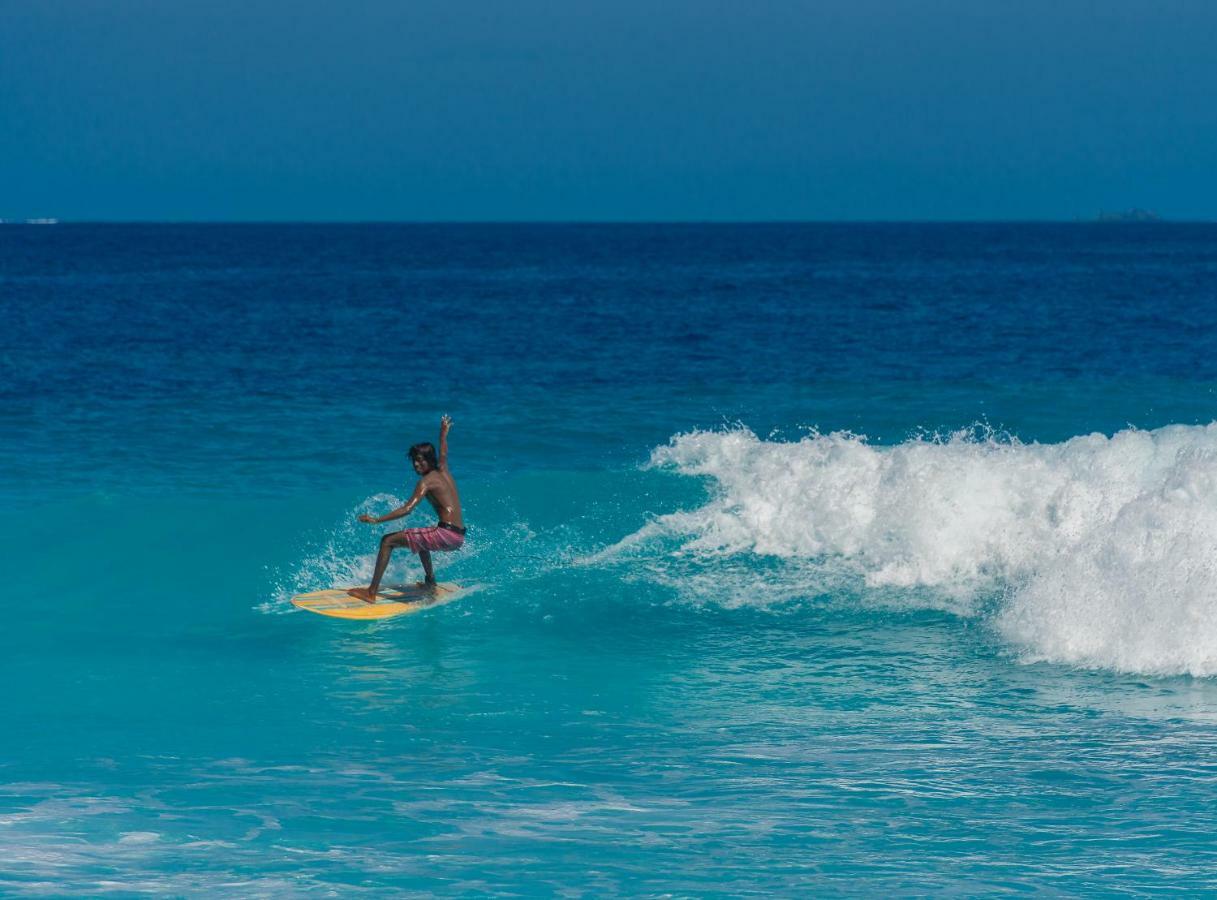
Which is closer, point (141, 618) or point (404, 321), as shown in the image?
point (141, 618)

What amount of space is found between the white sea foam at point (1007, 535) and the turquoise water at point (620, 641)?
0.04 m

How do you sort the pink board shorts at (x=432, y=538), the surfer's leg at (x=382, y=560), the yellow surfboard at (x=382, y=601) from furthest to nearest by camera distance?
the pink board shorts at (x=432, y=538)
the surfer's leg at (x=382, y=560)
the yellow surfboard at (x=382, y=601)

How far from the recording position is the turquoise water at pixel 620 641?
24.9 ft

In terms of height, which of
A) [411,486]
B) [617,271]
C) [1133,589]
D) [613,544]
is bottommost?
[1133,589]

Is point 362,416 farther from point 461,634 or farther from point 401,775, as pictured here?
point 401,775

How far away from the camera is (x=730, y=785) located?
845 cm

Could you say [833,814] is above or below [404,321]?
below

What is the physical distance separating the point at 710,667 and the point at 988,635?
267cm

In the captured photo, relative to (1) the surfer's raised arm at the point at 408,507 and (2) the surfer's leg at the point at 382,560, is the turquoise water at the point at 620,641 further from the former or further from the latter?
(1) the surfer's raised arm at the point at 408,507

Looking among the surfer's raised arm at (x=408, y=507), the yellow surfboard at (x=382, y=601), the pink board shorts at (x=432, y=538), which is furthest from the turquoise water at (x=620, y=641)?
the surfer's raised arm at (x=408, y=507)

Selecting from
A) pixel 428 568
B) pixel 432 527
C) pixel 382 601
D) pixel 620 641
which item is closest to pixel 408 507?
pixel 432 527

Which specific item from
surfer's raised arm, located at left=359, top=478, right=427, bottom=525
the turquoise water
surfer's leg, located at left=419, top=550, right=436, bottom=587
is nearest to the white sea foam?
the turquoise water

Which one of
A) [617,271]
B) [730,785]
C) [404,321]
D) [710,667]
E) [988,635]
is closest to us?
[730,785]

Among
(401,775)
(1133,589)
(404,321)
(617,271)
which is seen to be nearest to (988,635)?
(1133,589)
